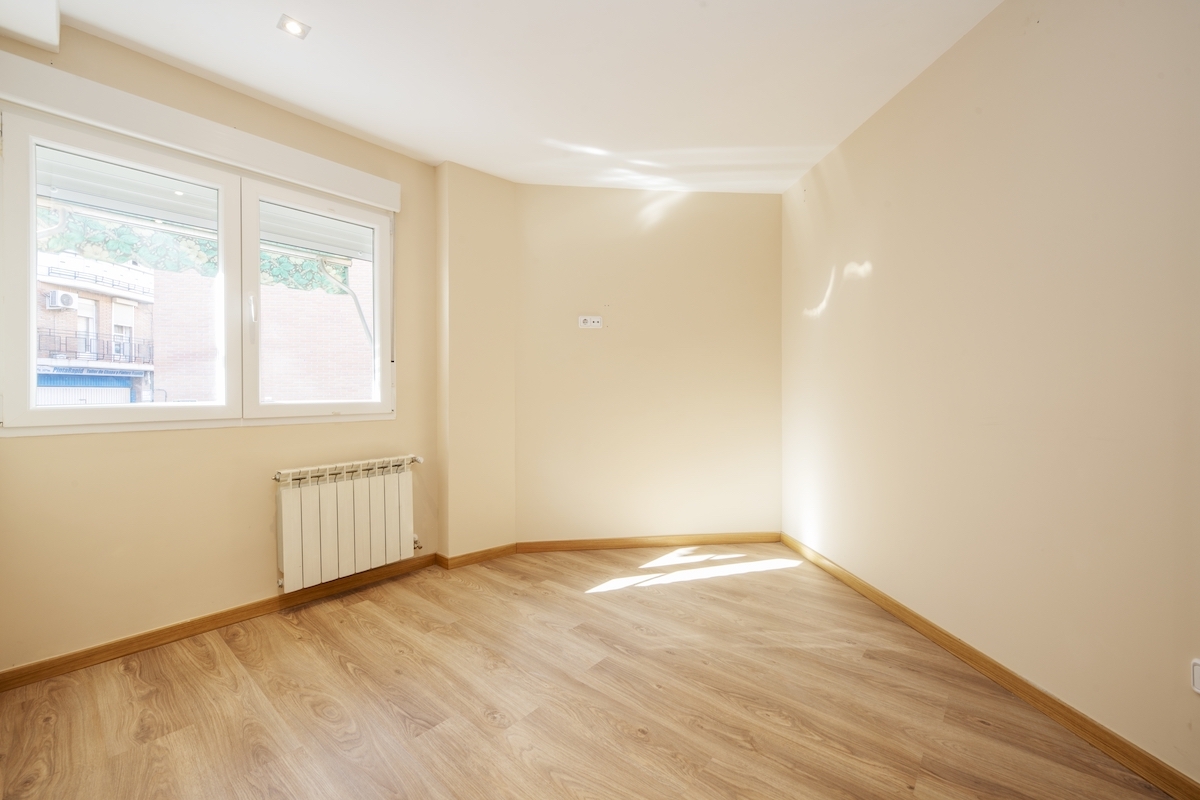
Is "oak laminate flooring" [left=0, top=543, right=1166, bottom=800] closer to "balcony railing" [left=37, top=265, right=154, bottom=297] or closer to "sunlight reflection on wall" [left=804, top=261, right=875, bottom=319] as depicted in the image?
"balcony railing" [left=37, top=265, right=154, bottom=297]

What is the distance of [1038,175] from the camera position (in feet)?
6.07

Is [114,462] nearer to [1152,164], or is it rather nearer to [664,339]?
[664,339]

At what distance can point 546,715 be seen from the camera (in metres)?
1.82

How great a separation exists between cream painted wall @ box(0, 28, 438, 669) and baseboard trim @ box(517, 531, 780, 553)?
1.43m

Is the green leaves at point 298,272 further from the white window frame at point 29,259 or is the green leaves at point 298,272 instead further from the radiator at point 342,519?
the radiator at point 342,519

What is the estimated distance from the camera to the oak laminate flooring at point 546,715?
1512 millimetres

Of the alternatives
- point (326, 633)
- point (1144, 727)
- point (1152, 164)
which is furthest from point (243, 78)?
point (1144, 727)

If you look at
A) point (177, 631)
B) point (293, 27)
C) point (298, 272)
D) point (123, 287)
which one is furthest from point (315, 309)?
point (177, 631)

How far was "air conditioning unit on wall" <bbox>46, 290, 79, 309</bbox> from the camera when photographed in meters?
2.07

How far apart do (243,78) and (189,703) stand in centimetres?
279

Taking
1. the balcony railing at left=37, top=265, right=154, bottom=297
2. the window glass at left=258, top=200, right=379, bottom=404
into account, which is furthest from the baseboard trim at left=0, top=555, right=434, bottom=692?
the balcony railing at left=37, top=265, right=154, bottom=297

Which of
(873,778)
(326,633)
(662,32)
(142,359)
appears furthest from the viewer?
(326,633)

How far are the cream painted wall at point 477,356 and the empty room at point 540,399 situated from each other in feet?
0.09

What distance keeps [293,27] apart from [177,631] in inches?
109
